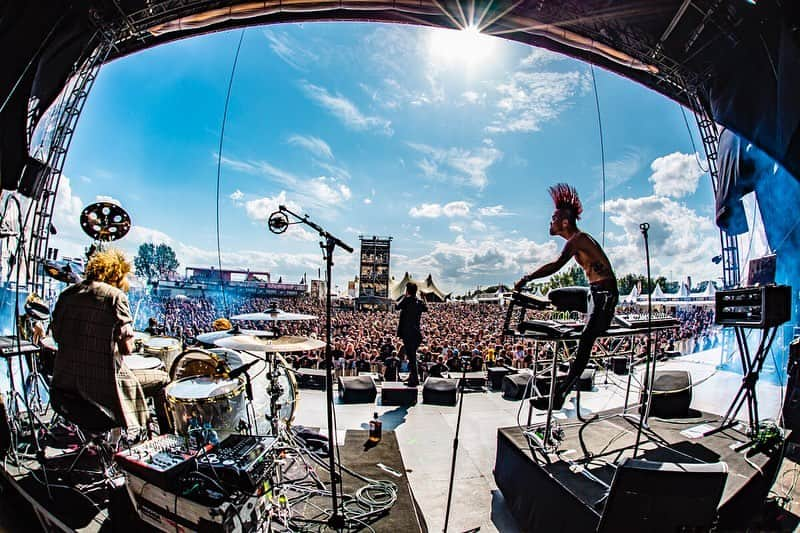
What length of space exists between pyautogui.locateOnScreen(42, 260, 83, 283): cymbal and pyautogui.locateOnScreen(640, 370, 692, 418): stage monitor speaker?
A: 590 centimetres

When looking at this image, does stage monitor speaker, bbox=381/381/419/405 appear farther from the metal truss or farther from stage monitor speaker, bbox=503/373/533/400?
the metal truss

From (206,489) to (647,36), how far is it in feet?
16.5

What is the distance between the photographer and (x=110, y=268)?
6.91 feet

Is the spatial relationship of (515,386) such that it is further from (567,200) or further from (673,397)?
(567,200)

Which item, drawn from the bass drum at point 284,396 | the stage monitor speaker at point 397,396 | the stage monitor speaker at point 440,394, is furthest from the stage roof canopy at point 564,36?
the stage monitor speaker at point 397,396

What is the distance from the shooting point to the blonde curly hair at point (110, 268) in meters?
2.07

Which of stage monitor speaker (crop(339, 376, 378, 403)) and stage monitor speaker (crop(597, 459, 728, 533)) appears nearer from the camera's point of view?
stage monitor speaker (crop(597, 459, 728, 533))

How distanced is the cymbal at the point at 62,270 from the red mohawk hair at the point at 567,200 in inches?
184

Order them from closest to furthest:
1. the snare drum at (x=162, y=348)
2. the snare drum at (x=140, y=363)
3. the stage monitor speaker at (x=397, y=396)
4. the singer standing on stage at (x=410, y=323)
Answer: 1. the snare drum at (x=140, y=363)
2. the snare drum at (x=162, y=348)
3. the stage monitor speaker at (x=397, y=396)
4. the singer standing on stage at (x=410, y=323)

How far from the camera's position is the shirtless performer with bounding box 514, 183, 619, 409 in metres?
2.02

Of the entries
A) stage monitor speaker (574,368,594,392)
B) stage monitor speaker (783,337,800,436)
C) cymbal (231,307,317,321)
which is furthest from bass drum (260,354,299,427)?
stage monitor speaker (574,368,594,392)

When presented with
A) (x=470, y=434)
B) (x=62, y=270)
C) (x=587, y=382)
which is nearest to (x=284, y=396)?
(x=470, y=434)

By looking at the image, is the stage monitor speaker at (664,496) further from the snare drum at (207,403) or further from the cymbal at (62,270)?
the cymbal at (62,270)

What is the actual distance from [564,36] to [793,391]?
457 cm
